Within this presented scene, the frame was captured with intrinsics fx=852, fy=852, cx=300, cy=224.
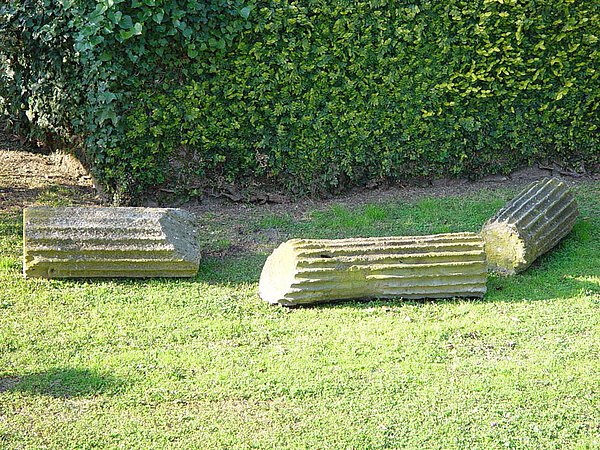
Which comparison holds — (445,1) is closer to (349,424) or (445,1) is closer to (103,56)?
(103,56)

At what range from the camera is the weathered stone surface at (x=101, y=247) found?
6824 millimetres

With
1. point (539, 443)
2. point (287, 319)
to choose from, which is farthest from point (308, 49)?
point (539, 443)

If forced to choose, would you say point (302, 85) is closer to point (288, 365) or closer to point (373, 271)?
point (373, 271)

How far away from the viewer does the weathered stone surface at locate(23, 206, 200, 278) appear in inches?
269

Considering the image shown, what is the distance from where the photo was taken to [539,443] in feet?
16.0

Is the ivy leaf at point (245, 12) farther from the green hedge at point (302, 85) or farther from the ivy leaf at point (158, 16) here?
the ivy leaf at point (158, 16)

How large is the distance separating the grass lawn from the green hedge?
1576 mm

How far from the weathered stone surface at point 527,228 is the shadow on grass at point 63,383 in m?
3.46

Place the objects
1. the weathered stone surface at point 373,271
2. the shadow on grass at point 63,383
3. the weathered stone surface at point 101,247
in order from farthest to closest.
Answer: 1. the weathered stone surface at point 101,247
2. the weathered stone surface at point 373,271
3. the shadow on grass at point 63,383

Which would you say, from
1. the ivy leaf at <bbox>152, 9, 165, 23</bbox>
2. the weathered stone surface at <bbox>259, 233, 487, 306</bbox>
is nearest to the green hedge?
the ivy leaf at <bbox>152, 9, 165, 23</bbox>

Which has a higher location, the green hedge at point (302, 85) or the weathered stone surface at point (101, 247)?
the green hedge at point (302, 85)

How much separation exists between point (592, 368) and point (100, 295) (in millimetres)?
3696

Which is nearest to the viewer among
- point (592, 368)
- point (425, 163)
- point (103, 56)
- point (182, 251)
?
point (592, 368)

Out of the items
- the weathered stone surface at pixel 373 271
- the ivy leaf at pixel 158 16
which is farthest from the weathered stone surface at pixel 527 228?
the ivy leaf at pixel 158 16
